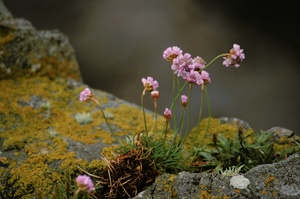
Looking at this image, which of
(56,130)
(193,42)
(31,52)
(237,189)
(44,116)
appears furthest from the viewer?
(193,42)

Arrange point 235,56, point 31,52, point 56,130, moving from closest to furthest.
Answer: point 235,56
point 56,130
point 31,52

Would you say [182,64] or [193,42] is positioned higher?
[182,64]

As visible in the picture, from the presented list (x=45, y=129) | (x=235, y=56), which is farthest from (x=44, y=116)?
(x=235, y=56)

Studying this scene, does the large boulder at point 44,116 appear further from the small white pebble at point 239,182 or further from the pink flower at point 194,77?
the small white pebble at point 239,182

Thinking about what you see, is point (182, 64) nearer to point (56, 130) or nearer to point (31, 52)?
point (56, 130)

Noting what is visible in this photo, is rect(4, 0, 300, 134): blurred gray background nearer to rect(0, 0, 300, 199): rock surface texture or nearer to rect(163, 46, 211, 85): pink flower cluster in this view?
rect(0, 0, 300, 199): rock surface texture

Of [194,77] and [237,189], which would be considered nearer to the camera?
[237,189]

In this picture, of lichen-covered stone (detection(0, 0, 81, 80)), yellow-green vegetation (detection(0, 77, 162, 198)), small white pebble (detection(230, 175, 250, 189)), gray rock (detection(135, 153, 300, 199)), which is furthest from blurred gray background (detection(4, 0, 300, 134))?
small white pebble (detection(230, 175, 250, 189))
